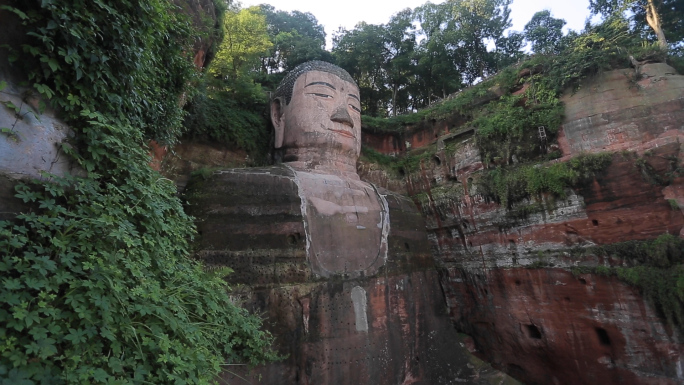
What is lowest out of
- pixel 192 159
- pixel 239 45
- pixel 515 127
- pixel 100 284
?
pixel 100 284

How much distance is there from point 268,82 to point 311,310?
14321mm

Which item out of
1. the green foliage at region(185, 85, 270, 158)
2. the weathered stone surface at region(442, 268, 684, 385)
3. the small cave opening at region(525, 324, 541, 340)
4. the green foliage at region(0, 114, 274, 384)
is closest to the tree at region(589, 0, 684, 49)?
the weathered stone surface at region(442, 268, 684, 385)

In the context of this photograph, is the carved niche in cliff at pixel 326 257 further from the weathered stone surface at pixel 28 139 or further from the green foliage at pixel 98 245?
the weathered stone surface at pixel 28 139

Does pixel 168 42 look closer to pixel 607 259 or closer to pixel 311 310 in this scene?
pixel 311 310

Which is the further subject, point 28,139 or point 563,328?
point 563,328

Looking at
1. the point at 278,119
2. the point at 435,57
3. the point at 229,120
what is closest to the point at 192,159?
the point at 229,120

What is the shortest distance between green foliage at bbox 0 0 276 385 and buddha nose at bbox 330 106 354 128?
4.88m

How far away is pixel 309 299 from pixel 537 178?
20.9 feet

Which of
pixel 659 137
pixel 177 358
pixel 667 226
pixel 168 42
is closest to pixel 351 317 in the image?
pixel 177 358

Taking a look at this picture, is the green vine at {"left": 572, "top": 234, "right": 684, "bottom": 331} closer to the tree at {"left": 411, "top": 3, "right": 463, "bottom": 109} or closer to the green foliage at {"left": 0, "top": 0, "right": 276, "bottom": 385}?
the green foliage at {"left": 0, "top": 0, "right": 276, "bottom": 385}

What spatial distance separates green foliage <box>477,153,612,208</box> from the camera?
25.7 ft

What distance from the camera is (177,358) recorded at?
114 inches

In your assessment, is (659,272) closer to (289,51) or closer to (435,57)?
(435,57)

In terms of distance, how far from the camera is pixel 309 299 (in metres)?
6.34
